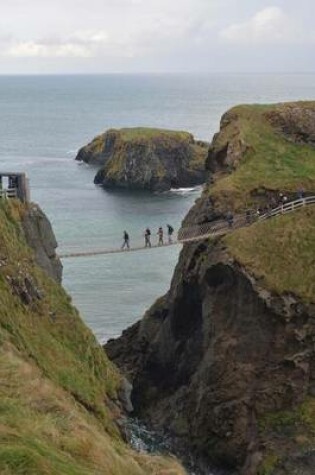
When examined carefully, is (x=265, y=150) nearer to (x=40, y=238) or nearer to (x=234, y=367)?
(x=234, y=367)

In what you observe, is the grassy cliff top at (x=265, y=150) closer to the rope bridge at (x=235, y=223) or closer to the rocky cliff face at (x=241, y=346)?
the rocky cliff face at (x=241, y=346)

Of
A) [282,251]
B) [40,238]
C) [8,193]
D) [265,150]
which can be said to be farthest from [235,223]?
[8,193]

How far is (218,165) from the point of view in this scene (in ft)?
173

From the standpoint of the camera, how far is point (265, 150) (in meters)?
51.1

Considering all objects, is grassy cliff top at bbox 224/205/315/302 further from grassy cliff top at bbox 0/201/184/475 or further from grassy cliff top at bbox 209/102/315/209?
grassy cliff top at bbox 0/201/184/475

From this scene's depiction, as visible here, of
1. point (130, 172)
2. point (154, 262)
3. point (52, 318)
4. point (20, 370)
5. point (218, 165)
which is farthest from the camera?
point (130, 172)

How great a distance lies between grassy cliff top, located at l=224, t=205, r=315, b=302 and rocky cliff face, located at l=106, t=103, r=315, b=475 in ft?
0.18

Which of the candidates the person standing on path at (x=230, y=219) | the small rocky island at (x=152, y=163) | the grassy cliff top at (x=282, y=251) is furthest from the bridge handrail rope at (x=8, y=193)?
the small rocky island at (x=152, y=163)

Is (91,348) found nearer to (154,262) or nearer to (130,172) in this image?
(154,262)

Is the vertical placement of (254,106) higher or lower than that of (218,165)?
higher

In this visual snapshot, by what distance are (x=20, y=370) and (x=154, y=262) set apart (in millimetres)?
46615

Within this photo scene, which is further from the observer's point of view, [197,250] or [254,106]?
[254,106]

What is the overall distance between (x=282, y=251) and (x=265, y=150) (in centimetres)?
1203

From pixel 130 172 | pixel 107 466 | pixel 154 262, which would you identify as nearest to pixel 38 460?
pixel 107 466
